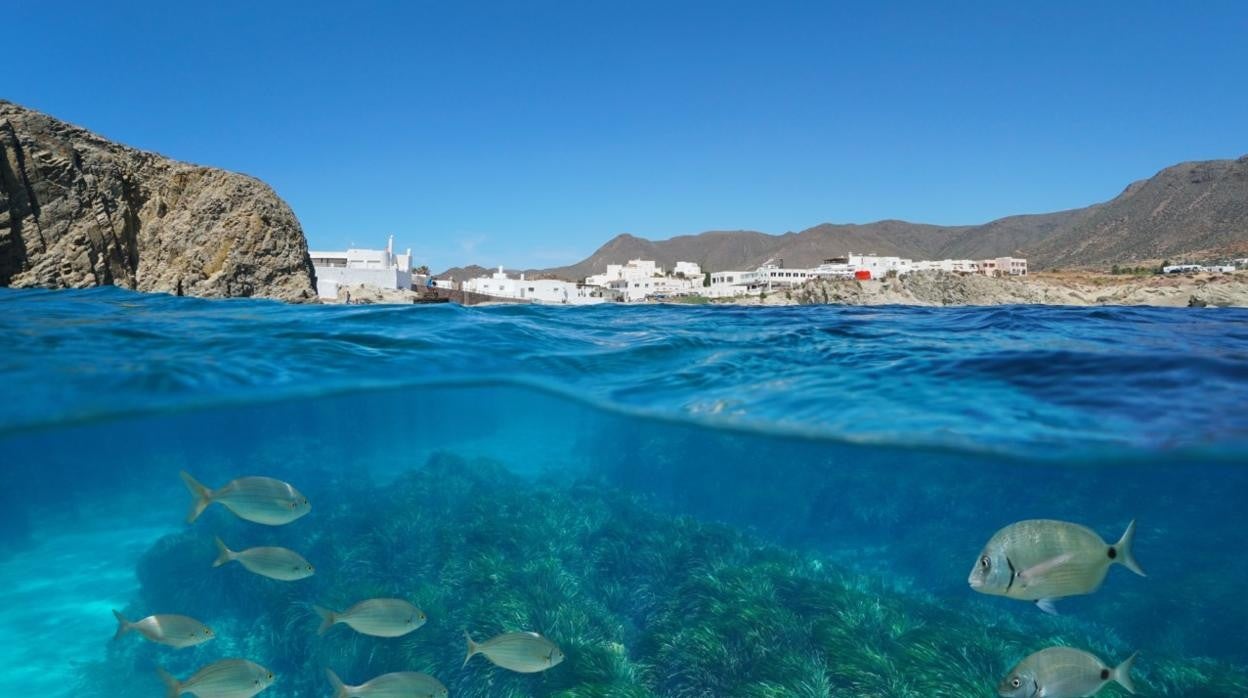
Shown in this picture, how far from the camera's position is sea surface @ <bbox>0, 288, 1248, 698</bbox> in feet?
27.3

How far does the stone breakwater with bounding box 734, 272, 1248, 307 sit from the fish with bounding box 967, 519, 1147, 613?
37869 millimetres

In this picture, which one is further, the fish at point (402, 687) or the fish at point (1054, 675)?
the fish at point (402, 687)

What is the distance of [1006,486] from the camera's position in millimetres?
14695

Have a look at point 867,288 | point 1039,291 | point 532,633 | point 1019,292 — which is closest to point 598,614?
point 532,633

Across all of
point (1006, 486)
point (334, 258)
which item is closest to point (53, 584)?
point (1006, 486)

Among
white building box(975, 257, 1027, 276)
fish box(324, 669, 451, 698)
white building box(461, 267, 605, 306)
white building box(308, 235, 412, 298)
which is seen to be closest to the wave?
fish box(324, 669, 451, 698)

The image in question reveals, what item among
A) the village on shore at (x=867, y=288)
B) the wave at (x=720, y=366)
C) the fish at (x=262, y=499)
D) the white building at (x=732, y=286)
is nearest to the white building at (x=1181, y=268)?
the village on shore at (x=867, y=288)

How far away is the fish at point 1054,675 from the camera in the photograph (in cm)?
400

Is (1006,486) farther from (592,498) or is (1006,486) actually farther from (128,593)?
(128,593)

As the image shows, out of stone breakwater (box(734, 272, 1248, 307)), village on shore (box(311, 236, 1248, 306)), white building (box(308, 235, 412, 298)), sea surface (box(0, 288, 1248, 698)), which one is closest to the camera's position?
sea surface (box(0, 288, 1248, 698))

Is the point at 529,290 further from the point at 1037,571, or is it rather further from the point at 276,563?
the point at 1037,571

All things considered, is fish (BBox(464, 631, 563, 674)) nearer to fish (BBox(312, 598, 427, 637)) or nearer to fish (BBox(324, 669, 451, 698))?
fish (BBox(324, 669, 451, 698))

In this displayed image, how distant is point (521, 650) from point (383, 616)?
1336 millimetres

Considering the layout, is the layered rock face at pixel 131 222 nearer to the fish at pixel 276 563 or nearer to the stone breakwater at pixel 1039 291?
the fish at pixel 276 563
